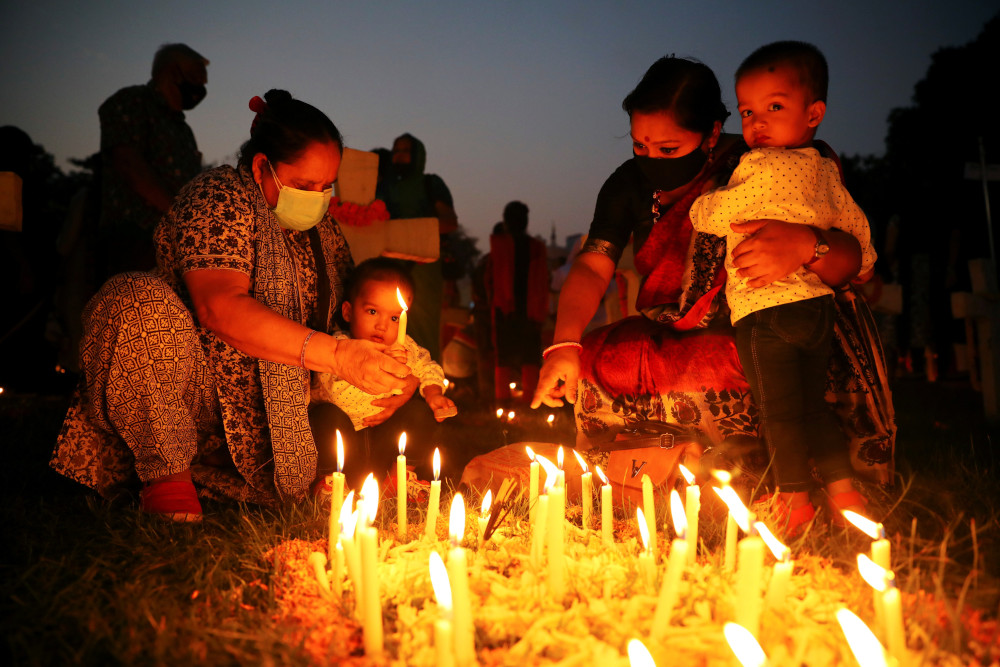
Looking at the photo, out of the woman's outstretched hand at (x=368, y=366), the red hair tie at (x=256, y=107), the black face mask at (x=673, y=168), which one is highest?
the red hair tie at (x=256, y=107)

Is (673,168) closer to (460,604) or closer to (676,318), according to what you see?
(676,318)

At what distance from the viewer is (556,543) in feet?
5.58

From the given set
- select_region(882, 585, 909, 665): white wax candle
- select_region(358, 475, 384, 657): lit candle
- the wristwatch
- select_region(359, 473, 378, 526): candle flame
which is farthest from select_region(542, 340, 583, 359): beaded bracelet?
select_region(882, 585, 909, 665): white wax candle

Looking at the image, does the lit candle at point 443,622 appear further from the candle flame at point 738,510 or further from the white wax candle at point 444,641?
the candle flame at point 738,510

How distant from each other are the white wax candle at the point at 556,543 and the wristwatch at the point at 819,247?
1487mm

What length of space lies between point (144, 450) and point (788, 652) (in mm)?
2400

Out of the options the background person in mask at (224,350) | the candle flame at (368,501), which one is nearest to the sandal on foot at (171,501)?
the background person in mask at (224,350)

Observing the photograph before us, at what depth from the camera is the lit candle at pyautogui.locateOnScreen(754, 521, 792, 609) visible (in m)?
1.31

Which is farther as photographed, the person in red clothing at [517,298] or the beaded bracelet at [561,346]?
the person in red clothing at [517,298]

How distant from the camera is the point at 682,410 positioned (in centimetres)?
295

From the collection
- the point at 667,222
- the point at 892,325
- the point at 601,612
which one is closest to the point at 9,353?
the point at 667,222

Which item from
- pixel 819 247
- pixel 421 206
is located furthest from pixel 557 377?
pixel 421 206

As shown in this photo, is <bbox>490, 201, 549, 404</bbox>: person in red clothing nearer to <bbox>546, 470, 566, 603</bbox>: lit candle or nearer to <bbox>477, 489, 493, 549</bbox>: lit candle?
<bbox>477, 489, 493, 549</bbox>: lit candle

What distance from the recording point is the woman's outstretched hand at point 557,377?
2.79 meters
